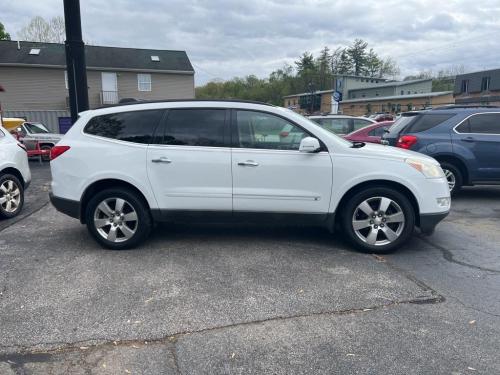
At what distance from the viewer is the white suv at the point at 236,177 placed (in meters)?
4.88

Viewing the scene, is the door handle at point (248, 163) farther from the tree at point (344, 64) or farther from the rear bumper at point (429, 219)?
the tree at point (344, 64)

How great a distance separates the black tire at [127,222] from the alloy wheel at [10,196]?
2.37 metres

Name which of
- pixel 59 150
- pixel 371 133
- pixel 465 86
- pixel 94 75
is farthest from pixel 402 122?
pixel 465 86

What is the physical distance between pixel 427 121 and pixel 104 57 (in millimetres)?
29784

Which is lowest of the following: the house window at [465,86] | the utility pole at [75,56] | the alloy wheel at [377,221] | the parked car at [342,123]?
the alloy wheel at [377,221]

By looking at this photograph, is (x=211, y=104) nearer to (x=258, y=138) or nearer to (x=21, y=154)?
(x=258, y=138)

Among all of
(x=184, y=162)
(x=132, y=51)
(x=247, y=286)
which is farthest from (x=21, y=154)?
(x=132, y=51)

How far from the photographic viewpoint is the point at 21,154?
275 inches

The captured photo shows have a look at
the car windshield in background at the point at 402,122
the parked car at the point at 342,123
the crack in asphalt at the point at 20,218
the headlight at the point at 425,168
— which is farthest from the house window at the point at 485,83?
the crack in asphalt at the point at 20,218

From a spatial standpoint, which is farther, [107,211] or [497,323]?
[107,211]

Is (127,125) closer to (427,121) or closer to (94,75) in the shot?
(427,121)

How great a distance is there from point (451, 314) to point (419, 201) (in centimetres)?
168

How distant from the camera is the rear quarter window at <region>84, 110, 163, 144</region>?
5043mm

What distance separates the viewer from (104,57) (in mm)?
32406
